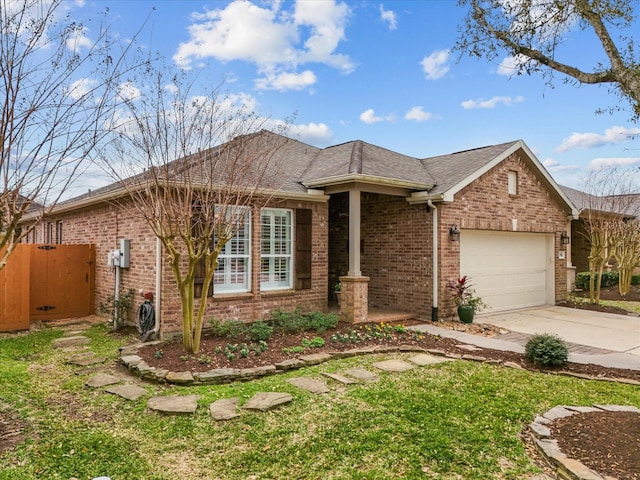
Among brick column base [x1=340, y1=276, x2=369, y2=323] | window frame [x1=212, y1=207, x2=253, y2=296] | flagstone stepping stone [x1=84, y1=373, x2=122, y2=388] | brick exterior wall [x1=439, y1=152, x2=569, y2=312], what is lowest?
flagstone stepping stone [x1=84, y1=373, x2=122, y2=388]

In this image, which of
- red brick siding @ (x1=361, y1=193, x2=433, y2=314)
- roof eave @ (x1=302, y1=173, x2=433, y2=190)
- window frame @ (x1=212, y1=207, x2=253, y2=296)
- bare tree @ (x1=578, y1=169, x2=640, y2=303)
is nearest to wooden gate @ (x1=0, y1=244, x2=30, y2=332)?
window frame @ (x1=212, y1=207, x2=253, y2=296)

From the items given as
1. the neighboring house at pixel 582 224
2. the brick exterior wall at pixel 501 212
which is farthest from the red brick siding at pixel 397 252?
the neighboring house at pixel 582 224

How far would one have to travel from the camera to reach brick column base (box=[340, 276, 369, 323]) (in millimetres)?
8750

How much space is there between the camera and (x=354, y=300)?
344 inches

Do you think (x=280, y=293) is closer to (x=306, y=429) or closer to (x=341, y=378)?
(x=341, y=378)

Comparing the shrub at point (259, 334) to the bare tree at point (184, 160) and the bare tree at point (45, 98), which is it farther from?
the bare tree at point (45, 98)

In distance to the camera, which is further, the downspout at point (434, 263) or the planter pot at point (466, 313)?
the downspout at point (434, 263)

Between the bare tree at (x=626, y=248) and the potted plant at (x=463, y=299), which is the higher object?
the bare tree at (x=626, y=248)

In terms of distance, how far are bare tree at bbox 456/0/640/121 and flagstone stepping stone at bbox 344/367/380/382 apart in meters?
4.15

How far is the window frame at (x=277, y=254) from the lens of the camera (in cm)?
902

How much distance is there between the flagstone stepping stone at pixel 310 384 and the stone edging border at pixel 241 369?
530 mm

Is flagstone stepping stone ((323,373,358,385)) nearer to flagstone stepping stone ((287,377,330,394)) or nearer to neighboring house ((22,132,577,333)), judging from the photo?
flagstone stepping stone ((287,377,330,394))

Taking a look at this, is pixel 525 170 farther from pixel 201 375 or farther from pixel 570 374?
pixel 201 375

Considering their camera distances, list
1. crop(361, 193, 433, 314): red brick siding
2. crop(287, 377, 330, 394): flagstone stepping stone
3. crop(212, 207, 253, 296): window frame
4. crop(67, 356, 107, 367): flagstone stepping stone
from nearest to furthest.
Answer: crop(287, 377, 330, 394): flagstone stepping stone < crop(67, 356, 107, 367): flagstone stepping stone < crop(212, 207, 253, 296): window frame < crop(361, 193, 433, 314): red brick siding
